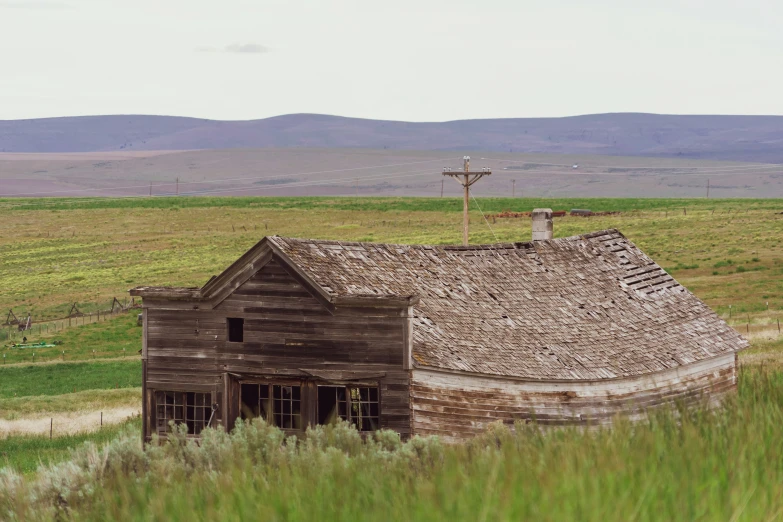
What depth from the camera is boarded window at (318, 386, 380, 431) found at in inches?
787

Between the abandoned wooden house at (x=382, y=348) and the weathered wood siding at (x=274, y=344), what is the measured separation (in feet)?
0.08

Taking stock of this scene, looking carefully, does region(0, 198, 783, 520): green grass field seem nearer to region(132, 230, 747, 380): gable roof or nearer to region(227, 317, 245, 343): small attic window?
region(227, 317, 245, 343): small attic window

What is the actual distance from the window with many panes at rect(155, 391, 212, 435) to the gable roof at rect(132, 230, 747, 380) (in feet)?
6.00

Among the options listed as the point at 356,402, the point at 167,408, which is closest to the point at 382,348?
the point at 356,402

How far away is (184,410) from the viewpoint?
2144cm

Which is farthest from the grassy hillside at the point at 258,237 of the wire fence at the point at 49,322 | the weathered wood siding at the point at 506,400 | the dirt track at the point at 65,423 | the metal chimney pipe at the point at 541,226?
the weathered wood siding at the point at 506,400

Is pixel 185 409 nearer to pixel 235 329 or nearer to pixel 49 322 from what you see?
pixel 235 329

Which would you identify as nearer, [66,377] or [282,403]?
[282,403]

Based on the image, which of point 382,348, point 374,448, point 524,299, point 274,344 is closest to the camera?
point 374,448

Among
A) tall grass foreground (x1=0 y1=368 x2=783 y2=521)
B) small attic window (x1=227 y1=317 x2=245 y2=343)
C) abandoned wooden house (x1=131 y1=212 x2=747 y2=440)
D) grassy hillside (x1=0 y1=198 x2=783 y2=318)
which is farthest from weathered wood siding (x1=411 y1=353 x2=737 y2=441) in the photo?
grassy hillside (x1=0 y1=198 x2=783 y2=318)

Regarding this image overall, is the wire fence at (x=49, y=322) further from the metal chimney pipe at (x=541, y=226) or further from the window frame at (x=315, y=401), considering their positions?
the window frame at (x=315, y=401)

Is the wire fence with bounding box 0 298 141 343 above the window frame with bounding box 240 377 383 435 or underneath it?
underneath

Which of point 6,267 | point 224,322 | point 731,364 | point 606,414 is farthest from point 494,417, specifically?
point 6,267

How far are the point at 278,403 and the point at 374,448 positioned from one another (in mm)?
10564
